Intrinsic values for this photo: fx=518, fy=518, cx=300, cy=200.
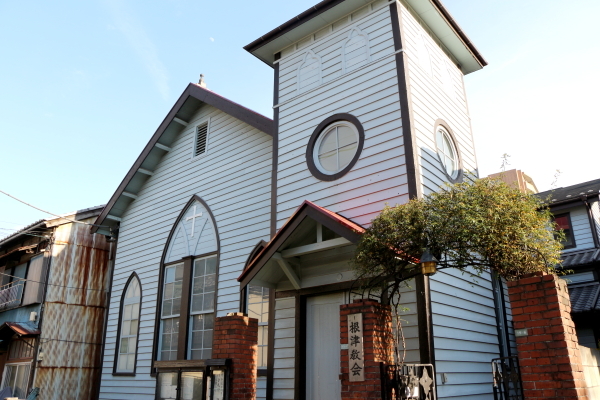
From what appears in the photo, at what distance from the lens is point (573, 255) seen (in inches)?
619

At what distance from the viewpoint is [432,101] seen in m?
10.2

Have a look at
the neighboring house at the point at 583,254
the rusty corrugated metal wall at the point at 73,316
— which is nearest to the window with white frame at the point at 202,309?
the rusty corrugated metal wall at the point at 73,316

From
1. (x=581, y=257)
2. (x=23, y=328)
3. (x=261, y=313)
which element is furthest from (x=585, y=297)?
(x=23, y=328)

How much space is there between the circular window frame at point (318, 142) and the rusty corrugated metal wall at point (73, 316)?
10.1 m

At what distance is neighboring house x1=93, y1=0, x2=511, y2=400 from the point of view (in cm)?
863

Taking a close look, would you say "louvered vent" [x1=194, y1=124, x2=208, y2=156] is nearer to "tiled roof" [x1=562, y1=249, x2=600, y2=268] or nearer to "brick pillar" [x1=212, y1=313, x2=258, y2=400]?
"brick pillar" [x1=212, y1=313, x2=258, y2=400]

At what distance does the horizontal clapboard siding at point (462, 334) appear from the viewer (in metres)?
7.86

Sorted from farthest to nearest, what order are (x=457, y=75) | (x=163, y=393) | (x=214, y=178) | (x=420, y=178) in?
(x=214, y=178), (x=457, y=75), (x=163, y=393), (x=420, y=178)

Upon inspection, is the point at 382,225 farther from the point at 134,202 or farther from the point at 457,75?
the point at 134,202

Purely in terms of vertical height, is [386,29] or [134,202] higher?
[386,29]

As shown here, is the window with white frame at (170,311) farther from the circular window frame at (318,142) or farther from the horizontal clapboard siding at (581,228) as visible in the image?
the horizontal clapboard siding at (581,228)

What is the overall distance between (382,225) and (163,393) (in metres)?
5.27

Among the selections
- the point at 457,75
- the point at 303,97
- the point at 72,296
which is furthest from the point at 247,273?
the point at 72,296

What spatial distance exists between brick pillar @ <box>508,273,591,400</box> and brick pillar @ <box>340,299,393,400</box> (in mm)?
1689
